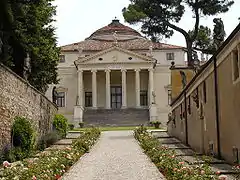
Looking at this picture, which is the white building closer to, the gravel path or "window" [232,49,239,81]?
the gravel path

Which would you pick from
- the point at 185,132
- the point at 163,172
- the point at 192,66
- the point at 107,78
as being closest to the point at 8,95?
the point at 163,172

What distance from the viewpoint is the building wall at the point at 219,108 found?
11.9m

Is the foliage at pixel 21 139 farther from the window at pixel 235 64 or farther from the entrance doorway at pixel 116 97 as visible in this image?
the entrance doorway at pixel 116 97

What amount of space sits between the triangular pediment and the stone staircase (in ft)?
21.6

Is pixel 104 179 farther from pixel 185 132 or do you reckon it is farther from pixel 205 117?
pixel 185 132

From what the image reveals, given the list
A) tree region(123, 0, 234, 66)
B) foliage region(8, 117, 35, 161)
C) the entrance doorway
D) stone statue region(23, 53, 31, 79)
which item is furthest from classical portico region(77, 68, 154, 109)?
foliage region(8, 117, 35, 161)

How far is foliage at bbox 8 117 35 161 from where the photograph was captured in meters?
16.2

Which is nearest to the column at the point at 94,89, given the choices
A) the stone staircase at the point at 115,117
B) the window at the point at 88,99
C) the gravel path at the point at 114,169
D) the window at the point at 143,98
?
the stone staircase at the point at 115,117

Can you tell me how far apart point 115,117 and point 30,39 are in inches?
1307

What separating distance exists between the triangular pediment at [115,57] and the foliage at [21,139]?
45.4 metres

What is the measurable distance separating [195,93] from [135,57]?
44328 mm

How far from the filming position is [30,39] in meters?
23.8

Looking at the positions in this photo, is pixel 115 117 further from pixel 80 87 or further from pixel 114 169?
pixel 114 169

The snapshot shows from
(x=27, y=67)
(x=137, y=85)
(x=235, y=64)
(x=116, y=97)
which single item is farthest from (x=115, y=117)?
(x=235, y=64)
